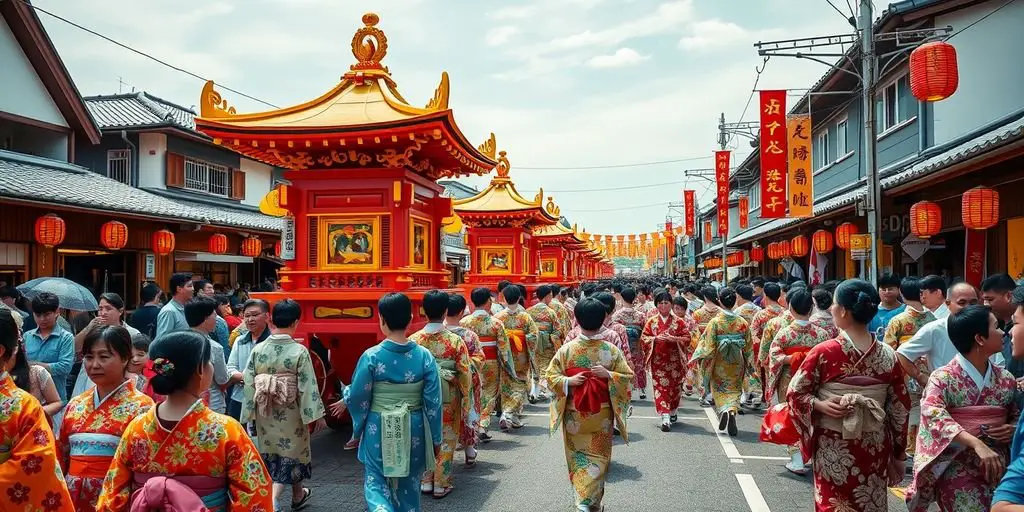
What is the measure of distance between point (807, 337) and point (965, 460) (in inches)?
136

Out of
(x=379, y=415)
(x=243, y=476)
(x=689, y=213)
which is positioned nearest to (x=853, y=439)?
(x=379, y=415)

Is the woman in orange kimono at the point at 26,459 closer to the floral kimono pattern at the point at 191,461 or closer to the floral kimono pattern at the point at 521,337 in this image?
the floral kimono pattern at the point at 191,461

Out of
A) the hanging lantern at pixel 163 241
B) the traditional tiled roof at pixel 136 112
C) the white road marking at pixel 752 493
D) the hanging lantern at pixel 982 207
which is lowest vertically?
the white road marking at pixel 752 493

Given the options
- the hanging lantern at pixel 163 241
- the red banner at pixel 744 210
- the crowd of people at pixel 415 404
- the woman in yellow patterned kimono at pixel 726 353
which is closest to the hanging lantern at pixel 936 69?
the crowd of people at pixel 415 404

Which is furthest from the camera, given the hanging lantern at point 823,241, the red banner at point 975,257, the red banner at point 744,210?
the red banner at point 744,210

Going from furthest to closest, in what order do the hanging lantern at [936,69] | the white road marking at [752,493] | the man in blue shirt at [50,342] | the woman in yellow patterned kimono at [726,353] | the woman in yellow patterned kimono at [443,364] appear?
the hanging lantern at [936,69], the woman in yellow patterned kimono at [726,353], the woman in yellow patterned kimono at [443,364], the white road marking at [752,493], the man in blue shirt at [50,342]

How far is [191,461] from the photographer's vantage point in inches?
118

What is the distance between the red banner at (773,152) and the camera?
50.4 ft

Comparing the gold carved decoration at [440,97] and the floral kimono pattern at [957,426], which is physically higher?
the gold carved decoration at [440,97]

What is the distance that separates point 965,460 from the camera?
3.85 metres

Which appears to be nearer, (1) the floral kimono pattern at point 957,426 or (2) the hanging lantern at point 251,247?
(1) the floral kimono pattern at point 957,426

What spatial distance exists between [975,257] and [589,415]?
31.0 ft

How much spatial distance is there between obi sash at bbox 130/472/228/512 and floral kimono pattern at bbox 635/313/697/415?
24.9ft

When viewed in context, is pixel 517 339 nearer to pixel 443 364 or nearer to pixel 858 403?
pixel 443 364
